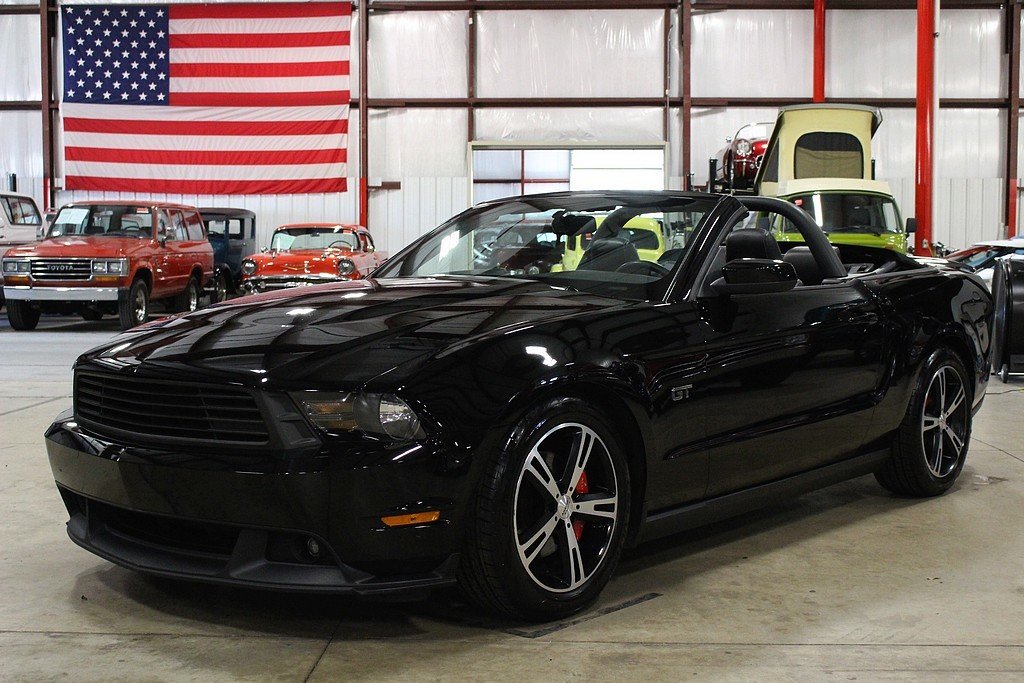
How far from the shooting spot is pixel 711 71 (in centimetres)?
2247

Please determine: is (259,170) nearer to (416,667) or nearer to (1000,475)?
(1000,475)

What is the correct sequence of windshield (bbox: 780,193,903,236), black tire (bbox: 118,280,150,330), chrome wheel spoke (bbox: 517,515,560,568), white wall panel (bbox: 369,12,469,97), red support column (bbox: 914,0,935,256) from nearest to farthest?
chrome wheel spoke (bbox: 517,515,560,568)
black tire (bbox: 118,280,150,330)
windshield (bbox: 780,193,903,236)
red support column (bbox: 914,0,935,256)
white wall panel (bbox: 369,12,469,97)

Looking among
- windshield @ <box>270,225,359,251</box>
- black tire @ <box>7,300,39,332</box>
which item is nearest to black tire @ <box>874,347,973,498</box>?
windshield @ <box>270,225,359,251</box>

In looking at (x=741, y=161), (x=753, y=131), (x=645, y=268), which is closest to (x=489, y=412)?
(x=645, y=268)

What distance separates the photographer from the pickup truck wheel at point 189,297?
675 inches

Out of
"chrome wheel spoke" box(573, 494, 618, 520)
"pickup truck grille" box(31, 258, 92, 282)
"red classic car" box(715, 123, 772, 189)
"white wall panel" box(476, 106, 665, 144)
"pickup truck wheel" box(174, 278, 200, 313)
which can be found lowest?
"chrome wheel spoke" box(573, 494, 618, 520)

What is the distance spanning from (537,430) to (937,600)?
1408 millimetres

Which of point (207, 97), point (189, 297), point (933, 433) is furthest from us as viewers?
point (207, 97)

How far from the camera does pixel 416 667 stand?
2854 mm

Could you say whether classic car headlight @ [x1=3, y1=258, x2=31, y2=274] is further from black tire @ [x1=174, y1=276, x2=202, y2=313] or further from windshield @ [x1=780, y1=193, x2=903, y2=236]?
windshield @ [x1=780, y1=193, x2=903, y2=236]

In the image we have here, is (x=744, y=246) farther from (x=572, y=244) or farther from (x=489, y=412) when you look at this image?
(x=489, y=412)

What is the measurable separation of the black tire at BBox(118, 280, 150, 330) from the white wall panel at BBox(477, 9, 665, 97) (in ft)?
31.7

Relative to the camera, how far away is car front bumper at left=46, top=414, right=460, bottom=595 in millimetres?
2812

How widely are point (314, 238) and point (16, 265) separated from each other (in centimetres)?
416
